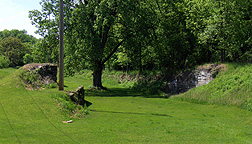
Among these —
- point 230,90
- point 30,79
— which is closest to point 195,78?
point 230,90

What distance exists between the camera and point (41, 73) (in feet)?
62.7

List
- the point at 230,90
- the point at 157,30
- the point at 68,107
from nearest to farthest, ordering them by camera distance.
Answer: the point at 68,107
the point at 230,90
the point at 157,30

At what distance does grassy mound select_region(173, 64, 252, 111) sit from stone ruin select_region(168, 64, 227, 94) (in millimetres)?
943

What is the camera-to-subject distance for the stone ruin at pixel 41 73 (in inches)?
709

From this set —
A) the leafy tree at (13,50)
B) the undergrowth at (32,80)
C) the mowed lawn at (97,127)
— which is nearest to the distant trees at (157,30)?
the undergrowth at (32,80)

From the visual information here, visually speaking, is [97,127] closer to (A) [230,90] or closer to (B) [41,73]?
(B) [41,73]

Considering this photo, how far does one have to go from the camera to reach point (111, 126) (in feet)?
38.9

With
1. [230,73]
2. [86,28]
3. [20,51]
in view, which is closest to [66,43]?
[86,28]

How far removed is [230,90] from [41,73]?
14676 millimetres

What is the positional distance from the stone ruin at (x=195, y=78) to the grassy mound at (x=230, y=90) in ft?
3.09

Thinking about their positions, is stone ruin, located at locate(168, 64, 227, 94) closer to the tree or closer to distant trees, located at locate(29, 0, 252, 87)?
distant trees, located at locate(29, 0, 252, 87)

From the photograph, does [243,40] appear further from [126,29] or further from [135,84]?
[135,84]

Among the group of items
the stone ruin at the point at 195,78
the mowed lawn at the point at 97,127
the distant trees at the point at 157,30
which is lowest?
the mowed lawn at the point at 97,127

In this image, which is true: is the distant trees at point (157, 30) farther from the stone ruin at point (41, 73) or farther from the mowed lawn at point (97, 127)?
the mowed lawn at point (97, 127)
